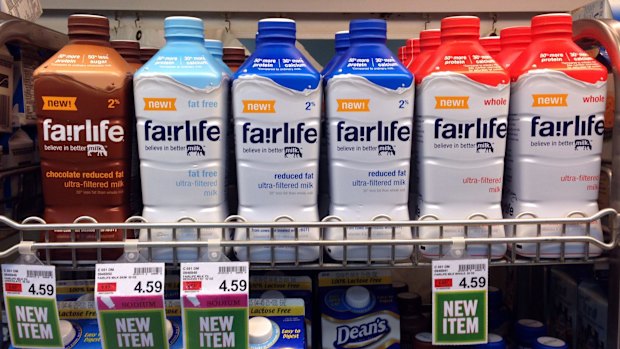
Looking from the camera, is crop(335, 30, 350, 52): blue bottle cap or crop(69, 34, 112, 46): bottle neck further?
crop(335, 30, 350, 52): blue bottle cap

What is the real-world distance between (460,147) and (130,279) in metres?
0.61

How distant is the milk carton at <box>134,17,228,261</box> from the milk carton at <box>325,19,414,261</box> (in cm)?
20

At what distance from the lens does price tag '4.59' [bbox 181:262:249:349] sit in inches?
36.3

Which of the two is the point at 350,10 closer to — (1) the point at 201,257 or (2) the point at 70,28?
(2) the point at 70,28

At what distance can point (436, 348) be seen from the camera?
1121 millimetres

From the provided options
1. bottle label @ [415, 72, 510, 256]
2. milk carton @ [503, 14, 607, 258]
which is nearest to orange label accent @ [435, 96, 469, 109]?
bottle label @ [415, 72, 510, 256]

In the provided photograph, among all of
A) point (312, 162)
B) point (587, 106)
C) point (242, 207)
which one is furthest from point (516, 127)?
point (242, 207)

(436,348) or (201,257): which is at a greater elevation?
(201,257)

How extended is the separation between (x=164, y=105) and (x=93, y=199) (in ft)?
0.71

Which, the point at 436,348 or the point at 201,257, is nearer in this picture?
the point at 201,257

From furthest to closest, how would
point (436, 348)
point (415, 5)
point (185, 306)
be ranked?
point (415, 5), point (436, 348), point (185, 306)

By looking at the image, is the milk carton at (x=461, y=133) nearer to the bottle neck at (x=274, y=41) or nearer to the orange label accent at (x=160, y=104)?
the bottle neck at (x=274, y=41)

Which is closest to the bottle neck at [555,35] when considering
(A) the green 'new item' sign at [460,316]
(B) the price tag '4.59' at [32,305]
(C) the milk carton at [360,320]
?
(A) the green 'new item' sign at [460,316]

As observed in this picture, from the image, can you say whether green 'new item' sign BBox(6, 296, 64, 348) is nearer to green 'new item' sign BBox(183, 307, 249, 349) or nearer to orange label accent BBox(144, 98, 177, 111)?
green 'new item' sign BBox(183, 307, 249, 349)
